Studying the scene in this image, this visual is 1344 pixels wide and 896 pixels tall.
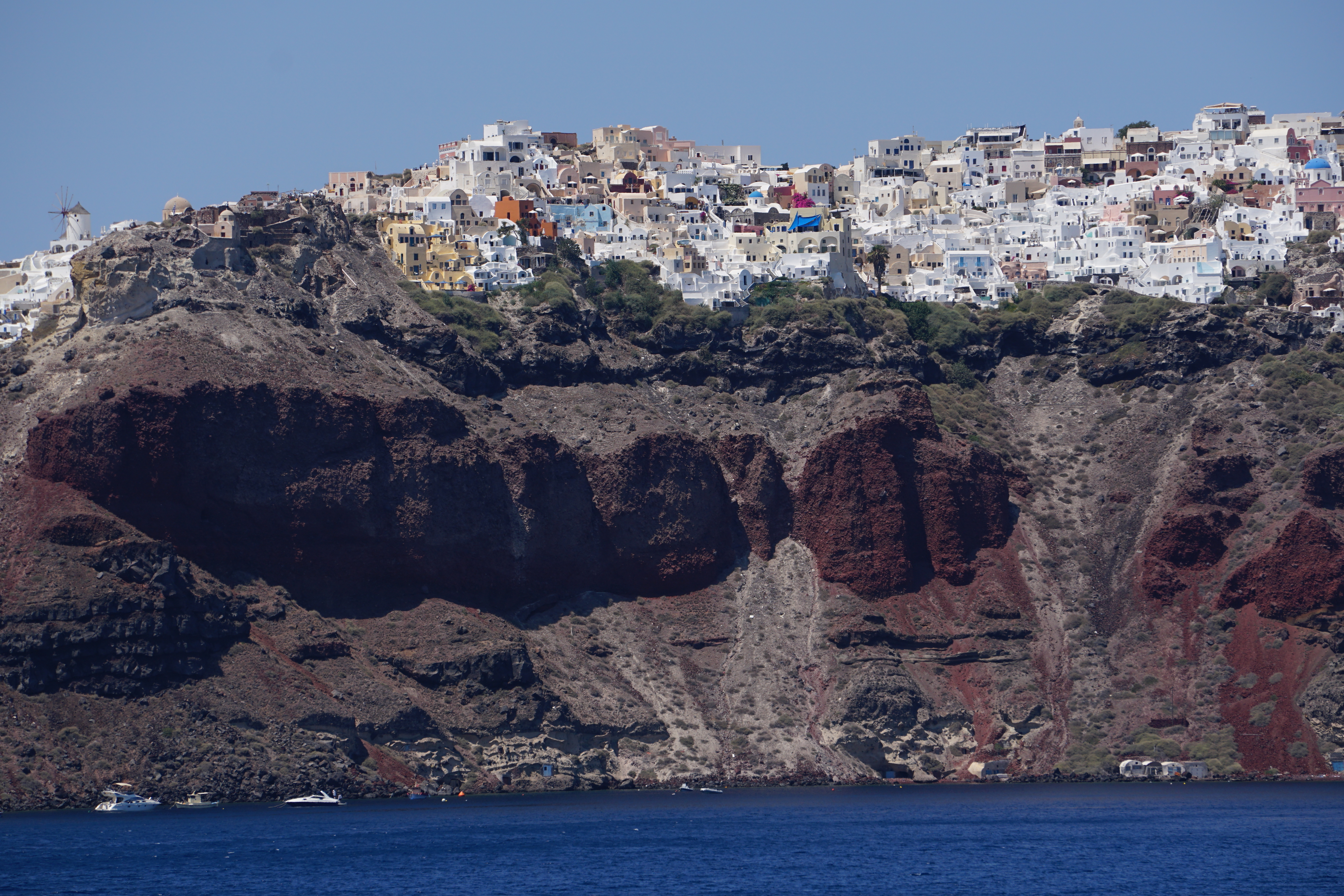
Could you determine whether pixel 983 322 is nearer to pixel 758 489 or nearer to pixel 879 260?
pixel 879 260

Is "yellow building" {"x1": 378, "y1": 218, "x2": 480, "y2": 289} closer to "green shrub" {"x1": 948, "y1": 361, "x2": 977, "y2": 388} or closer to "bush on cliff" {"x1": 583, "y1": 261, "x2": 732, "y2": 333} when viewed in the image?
"bush on cliff" {"x1": 583, "y1": 261, "x2": 732, "y2": 333}

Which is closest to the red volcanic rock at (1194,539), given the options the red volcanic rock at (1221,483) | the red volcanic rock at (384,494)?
the red volcanic rock at (1221,483)

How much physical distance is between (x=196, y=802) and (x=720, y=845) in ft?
100.0

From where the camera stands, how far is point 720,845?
406ft

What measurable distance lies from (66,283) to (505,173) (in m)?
41.8

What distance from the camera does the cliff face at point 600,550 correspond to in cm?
13538

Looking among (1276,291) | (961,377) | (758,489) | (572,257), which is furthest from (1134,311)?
(572,257)

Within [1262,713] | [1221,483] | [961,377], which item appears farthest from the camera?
[961,377]

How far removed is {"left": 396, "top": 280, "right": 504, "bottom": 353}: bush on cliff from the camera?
168m

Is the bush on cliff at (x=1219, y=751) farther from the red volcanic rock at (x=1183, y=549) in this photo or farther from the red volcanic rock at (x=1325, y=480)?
the red volcanic rock at (x=1325, y=480)

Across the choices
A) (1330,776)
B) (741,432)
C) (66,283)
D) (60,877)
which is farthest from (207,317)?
(1330,776)

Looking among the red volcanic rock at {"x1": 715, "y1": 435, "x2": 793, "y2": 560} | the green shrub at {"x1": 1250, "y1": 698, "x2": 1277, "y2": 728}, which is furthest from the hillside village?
the green shrub at {"x1": 1250, "y1": 698, "x2": 1277, "y2": 728}

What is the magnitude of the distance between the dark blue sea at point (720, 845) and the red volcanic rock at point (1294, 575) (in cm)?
1279

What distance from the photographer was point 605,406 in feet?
545
